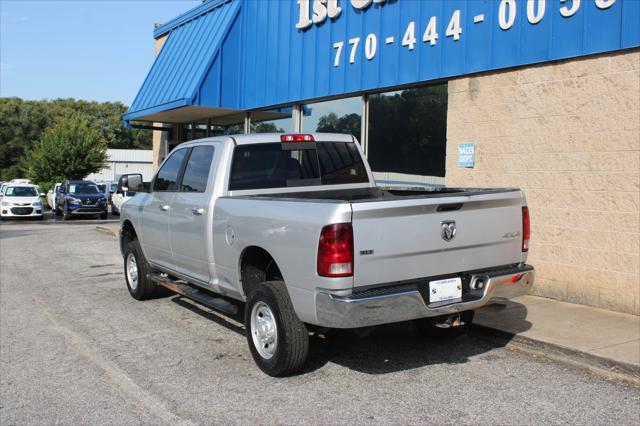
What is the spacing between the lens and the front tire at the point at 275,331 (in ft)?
15.9

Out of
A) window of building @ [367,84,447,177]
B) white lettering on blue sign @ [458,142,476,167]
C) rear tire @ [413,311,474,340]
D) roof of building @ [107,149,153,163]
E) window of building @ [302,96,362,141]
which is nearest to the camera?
rear tire @ [413,311,474,340]

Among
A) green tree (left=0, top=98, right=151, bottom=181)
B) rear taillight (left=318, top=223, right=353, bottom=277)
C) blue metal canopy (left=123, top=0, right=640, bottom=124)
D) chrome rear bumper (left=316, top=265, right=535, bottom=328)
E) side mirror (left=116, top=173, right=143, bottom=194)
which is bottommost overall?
chrome rear bumper (left=316, top=265, right=535, bottom=328)

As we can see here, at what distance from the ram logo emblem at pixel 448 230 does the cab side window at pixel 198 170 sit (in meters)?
2.55

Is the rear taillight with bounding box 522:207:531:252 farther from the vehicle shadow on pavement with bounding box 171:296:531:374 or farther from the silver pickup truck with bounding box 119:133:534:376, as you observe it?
the vehicle shadow on pavement with bounding box 171:296:531:374

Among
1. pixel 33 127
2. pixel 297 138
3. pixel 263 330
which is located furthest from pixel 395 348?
pixel 33 127

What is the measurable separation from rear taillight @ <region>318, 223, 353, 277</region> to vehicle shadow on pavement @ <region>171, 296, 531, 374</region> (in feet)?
2.33

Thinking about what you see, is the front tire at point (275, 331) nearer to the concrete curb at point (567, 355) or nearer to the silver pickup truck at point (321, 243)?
the silver pickup truck at point (321, 243)

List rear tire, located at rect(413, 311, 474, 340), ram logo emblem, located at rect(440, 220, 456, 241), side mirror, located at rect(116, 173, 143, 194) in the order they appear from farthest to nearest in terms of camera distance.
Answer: side mirror, located at rect(116, 173, 143, 194), rear tire, located at rect(413, 311, 474, 340), ram logo emblem, located at rect(440, 220, 456, 241)

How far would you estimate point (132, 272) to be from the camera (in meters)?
8.38

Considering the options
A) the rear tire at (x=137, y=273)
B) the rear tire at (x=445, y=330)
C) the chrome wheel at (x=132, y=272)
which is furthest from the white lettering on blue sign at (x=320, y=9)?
the rear tire at (x=445, y=330)

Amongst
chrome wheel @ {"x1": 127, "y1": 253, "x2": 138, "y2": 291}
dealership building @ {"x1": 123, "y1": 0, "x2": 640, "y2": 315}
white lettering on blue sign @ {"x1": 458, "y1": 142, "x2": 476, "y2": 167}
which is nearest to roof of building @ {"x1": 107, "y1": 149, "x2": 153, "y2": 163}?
dealership building @ {"x1": 123, "y1": 0, "x2": 640, "y2": 315}

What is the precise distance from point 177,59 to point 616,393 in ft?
49.7

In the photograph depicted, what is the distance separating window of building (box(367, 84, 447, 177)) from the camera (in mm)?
9844

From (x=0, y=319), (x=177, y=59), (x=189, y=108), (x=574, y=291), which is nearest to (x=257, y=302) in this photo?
(x=0, y=319)
